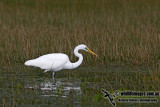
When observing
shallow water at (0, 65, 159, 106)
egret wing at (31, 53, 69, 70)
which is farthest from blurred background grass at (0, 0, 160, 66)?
egret wing at (31, 53, 69, 70)

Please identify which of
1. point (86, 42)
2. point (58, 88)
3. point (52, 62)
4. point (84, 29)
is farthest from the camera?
point (84, 29)

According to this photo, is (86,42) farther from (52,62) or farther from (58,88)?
(58,88)

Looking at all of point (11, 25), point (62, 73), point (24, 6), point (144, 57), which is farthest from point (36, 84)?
point (24, 6)

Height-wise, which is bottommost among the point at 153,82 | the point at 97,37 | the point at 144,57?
the point at 153,82

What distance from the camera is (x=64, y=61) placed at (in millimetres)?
11273

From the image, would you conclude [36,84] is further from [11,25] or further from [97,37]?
[11,25]

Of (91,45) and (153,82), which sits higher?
(91,45)

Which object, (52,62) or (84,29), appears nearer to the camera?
(52,62)

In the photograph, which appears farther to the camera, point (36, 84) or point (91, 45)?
point (91, 45)

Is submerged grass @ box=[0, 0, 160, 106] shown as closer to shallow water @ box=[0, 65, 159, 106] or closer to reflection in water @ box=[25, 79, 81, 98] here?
shallow water @ box=[0, 65, 159, 106]

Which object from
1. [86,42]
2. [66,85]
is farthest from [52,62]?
[86,42]

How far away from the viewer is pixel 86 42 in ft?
48.5

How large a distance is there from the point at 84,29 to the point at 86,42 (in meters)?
2.26

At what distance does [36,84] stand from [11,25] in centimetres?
851
